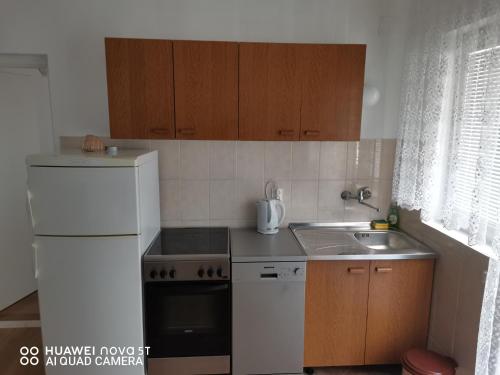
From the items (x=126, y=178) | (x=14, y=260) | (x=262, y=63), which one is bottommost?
(x=14, y=260)

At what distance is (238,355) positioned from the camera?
6.83 feet

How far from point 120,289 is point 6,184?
1.77 meters

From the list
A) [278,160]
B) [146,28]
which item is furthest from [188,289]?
[146,28]

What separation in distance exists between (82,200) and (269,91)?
126cm

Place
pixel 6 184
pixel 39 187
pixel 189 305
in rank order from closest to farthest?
pixel 39 187, pixel 189 305, pixel 6 184

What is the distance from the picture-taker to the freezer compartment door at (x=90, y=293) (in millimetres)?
1811

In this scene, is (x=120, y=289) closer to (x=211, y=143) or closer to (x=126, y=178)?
(x=126, y=178)

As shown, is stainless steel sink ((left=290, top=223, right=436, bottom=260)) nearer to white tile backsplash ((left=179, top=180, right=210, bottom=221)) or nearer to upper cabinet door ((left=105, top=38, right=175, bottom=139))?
white tile backsplash ((left=179, top=180, right=210, bottom=221))

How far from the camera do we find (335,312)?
2.15 m

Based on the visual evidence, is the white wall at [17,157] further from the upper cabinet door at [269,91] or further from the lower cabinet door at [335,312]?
the lower cabinet door at [335,312]

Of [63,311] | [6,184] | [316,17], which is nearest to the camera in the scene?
[63,311]

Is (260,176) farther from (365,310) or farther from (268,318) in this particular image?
(365,310)

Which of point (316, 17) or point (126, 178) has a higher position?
point (316, 17)

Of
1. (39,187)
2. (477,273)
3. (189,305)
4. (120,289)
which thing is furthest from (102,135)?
(477,273)
